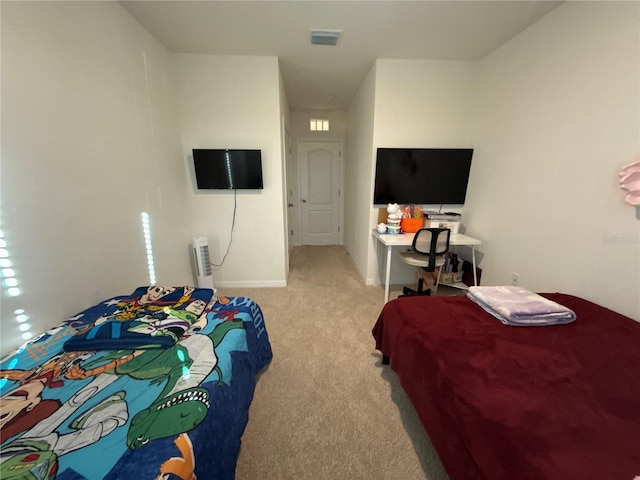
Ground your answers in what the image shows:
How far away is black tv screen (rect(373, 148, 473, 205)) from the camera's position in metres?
2.82

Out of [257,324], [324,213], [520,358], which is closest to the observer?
[520,358]

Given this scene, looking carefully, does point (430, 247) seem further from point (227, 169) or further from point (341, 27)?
point (227, 169)

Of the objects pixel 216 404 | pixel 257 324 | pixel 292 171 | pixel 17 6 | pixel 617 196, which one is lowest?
pixel 257 324

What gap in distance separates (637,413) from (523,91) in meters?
2.50

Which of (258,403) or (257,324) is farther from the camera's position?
(257,324)

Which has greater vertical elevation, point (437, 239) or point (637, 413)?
point (437, 239)

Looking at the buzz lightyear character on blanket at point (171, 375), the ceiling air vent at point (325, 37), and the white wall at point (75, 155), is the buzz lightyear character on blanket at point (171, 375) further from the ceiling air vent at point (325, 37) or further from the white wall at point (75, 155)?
the ceiling air vent at point (325, 37)

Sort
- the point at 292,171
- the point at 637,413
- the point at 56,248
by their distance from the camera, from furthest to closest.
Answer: the point at 292,171 < the point at 56,248 < the point at 637,413

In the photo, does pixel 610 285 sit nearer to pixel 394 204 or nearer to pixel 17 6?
pixel 394 204

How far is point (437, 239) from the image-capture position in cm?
244

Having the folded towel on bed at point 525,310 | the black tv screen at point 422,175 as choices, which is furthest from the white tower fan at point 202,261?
the folded towel on bed at point 525,310

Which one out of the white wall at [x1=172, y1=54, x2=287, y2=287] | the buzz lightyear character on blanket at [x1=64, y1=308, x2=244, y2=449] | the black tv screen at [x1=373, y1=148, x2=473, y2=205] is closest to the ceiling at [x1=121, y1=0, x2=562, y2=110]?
the white wall at [x1=172, y1=54, x2=287, y2=287]

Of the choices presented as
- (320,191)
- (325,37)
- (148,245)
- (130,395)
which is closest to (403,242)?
(325,37)

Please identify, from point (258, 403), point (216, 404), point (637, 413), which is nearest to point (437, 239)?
point (637, 413)
